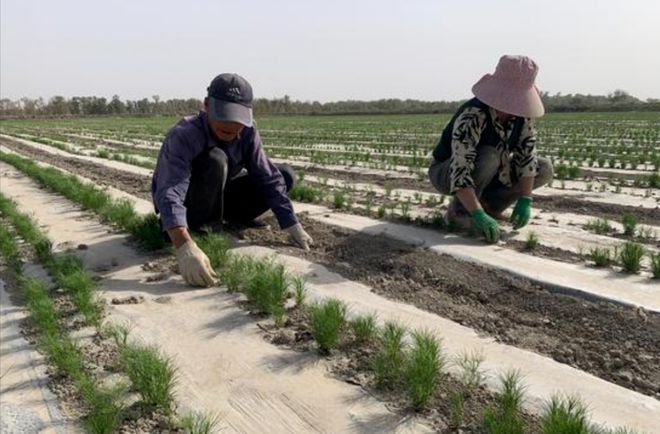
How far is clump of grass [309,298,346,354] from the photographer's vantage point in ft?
9.69

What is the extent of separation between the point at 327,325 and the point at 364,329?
0.19 m

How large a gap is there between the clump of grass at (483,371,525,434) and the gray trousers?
274 centimetres

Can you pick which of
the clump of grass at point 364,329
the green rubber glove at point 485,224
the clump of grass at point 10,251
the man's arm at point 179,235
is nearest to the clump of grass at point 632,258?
the green rubber glove at point 485,224

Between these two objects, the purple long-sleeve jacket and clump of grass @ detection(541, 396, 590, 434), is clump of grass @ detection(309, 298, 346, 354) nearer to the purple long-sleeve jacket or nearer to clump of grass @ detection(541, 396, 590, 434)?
clump of grass @ detection(541, 396, 590, 434)

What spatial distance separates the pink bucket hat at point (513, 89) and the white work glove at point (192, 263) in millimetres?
2285

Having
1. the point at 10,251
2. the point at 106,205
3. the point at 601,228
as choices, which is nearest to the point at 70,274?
the point at 10,251

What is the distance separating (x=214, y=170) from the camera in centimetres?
465

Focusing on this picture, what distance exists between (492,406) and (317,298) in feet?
5.05

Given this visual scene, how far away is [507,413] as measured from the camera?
2.22 metres

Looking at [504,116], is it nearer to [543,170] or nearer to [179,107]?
[543,170]

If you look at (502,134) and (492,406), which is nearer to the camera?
(492,406)

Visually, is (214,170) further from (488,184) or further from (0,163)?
(0,163)

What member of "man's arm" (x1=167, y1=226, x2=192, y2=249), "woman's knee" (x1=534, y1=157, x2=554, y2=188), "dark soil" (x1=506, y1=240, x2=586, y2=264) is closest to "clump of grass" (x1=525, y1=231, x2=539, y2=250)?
"dark soil" (x1=506, y1=240, x2=586, y2=264)

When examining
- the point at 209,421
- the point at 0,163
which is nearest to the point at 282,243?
the point at 209,421
